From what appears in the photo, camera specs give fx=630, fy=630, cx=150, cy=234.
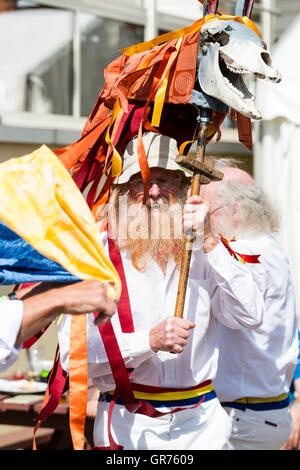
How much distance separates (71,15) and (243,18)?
3877 mm

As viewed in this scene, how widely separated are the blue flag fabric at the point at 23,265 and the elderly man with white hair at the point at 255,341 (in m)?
1.26

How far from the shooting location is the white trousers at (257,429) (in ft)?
9.36

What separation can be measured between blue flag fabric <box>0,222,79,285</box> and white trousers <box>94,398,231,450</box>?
32.6 inches

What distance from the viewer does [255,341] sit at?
2.94 m

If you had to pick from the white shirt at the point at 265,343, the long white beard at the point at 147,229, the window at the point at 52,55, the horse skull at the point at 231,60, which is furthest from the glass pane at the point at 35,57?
the horse skull at the point at 231,60

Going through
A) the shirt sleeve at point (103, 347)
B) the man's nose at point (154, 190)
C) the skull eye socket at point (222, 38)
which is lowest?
the shirt sleeve at point (103, 347)

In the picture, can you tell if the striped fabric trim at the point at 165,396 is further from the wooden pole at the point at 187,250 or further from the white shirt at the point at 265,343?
the white shirt at the point at 265,343

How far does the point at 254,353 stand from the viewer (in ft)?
9.61

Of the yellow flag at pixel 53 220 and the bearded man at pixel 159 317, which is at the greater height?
the yellow flag at pixel 53 220

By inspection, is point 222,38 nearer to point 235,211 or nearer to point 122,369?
point 235,211

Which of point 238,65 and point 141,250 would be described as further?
point 141,250

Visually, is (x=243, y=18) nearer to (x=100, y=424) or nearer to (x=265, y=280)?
(x=265, y=280)
